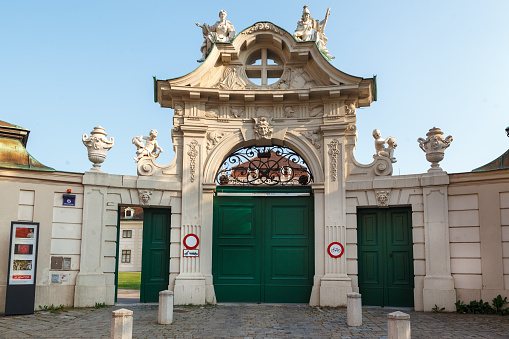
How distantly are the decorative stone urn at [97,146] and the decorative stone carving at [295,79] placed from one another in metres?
5.13

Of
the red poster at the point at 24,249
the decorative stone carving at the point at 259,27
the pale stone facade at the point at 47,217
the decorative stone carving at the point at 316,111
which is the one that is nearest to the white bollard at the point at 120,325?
the red poster at the point at 24,249

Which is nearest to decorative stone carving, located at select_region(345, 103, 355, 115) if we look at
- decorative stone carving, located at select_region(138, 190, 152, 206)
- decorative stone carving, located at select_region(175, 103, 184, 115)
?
decorative stone carving, located at select_region(175, 103, 184, 115)

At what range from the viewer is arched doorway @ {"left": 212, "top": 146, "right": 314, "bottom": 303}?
14188 mm

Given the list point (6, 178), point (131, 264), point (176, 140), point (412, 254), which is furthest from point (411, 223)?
point (131, 264)

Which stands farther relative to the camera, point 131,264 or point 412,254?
point 131,264

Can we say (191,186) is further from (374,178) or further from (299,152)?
(374,178)

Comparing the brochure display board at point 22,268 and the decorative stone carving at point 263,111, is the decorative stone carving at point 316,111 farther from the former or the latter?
the brochure display board at point 22,268

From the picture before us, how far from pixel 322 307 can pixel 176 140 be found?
6093mm

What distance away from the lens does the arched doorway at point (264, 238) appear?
14188mm

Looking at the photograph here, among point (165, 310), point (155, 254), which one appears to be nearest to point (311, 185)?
point (155, 254)

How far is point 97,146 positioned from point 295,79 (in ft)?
19.2

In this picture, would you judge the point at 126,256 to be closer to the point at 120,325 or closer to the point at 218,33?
the point at 218,33

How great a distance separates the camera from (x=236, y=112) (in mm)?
14930

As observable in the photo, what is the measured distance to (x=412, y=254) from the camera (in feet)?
44.9
